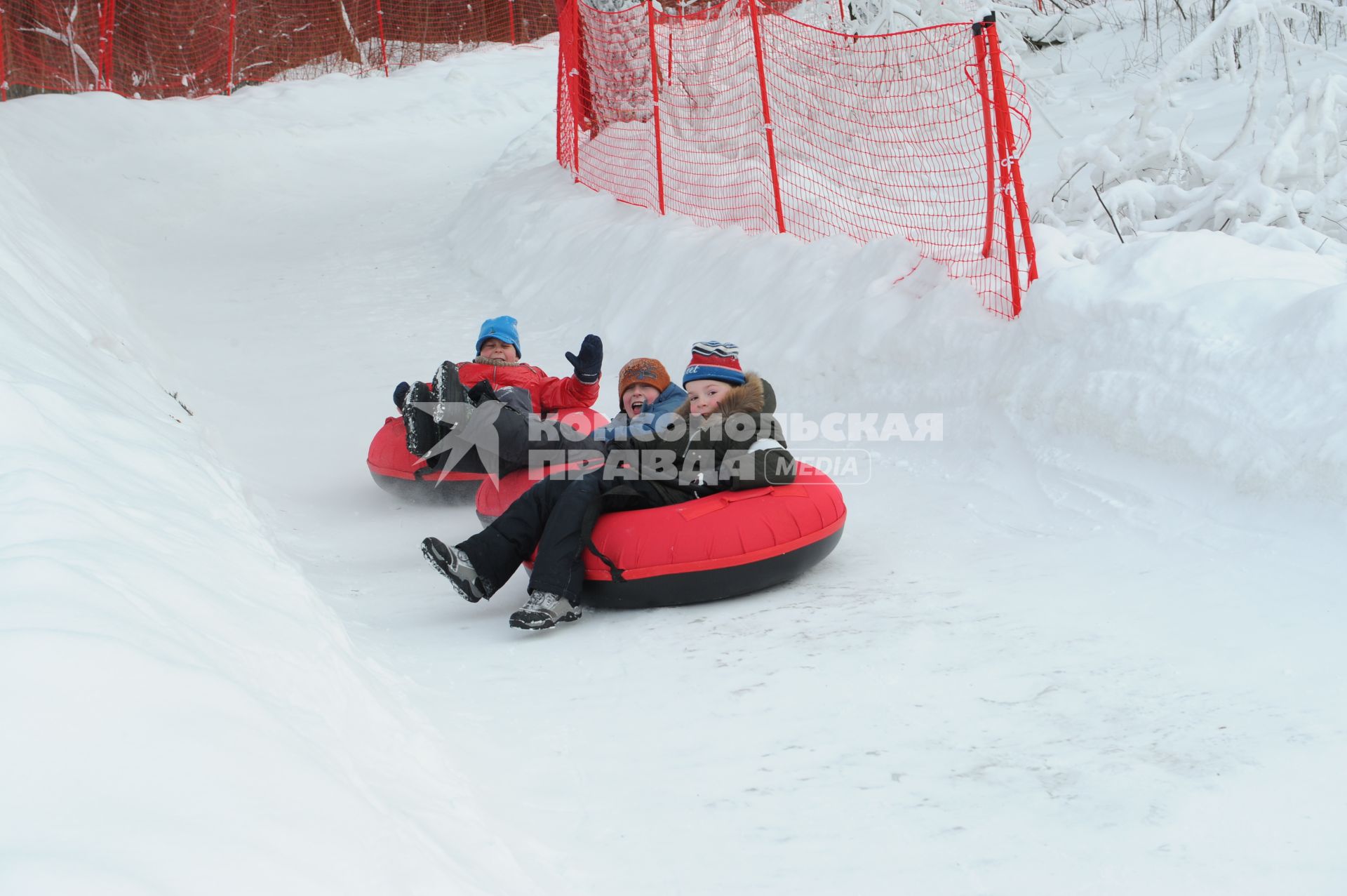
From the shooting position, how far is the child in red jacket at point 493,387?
15.6 feet

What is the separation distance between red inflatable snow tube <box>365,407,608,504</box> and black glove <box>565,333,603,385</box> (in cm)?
19

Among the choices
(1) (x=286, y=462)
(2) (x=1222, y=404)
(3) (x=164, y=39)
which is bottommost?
(1) (x=286, y=462)

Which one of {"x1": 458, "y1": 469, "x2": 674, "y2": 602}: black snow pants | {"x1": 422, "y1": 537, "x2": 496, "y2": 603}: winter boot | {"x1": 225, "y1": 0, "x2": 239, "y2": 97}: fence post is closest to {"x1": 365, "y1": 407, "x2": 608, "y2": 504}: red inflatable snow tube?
{"x1": 458, "y1": 469, "x2": 674, "y2": 602}: black snow pants

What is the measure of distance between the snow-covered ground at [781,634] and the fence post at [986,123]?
0.34 meters

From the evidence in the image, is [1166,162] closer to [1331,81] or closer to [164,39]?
[1331,81]

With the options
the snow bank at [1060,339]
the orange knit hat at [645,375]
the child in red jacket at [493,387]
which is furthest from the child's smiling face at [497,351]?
the snow bank at [1060,339]

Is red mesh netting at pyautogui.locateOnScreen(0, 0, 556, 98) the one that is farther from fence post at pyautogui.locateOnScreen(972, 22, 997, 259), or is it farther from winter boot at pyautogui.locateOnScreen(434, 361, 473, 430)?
fence post at pyautogui.locateOnScreen(972, 22, 997, 259)

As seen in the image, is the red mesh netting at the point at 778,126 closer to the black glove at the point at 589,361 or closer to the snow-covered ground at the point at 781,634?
the snow-covered ground at the point at 781,634

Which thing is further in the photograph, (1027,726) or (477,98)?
(477,98)

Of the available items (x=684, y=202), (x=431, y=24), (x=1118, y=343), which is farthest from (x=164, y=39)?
(x=1118, y=343)

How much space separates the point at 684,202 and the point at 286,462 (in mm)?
3511

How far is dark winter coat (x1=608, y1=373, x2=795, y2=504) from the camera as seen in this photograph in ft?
12.6

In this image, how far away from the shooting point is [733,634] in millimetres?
3377

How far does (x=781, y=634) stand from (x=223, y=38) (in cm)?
1417
